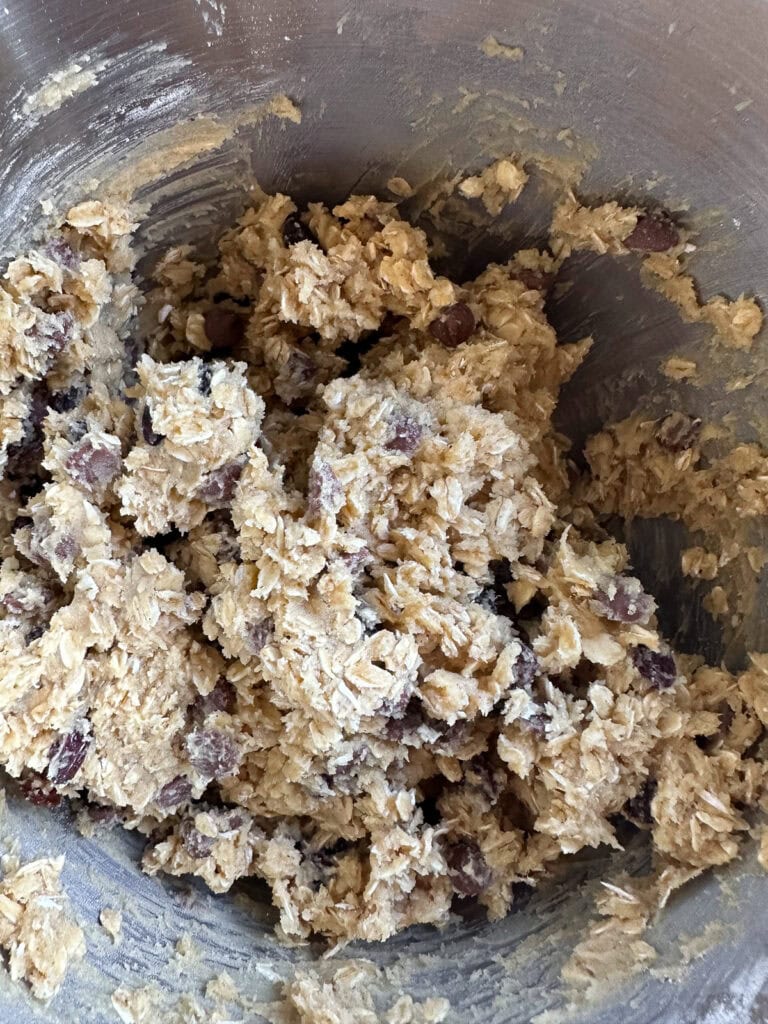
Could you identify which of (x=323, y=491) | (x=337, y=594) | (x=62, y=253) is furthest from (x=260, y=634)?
(x=62, y=253)

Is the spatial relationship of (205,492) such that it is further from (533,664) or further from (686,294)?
(686,294)

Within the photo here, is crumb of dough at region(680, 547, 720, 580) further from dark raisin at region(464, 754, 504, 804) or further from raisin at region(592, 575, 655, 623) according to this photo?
dark raisin at region(464, 754, 504, 804)

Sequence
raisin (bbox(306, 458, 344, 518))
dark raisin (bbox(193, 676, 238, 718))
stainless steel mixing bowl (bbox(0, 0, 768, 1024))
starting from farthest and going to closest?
dark raisin (bbox(193, 676, 238, 718))
raisin (bbox(306, 458, 344, 518))
stainless steel mixing bowl (bbox(0, 0, 768, 1024))

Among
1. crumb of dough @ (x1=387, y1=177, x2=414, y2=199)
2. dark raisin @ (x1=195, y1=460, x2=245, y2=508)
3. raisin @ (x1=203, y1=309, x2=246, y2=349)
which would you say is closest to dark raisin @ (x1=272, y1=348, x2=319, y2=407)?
raisin @ (x1=203, y1=309, x2=246, y2=349)

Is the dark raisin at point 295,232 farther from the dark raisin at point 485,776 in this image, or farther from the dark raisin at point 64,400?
the dark raisin at point 485,776

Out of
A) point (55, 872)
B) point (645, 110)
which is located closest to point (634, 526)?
point (645, 110)

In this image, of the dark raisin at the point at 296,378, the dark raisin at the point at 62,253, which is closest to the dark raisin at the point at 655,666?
the dark raisin at the point at 296,378
